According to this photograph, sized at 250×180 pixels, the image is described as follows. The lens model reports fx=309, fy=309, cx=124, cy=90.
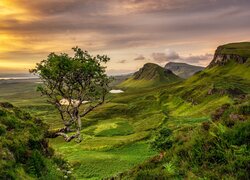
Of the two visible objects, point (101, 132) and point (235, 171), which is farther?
point (101, 132)

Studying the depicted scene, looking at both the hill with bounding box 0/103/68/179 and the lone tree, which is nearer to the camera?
the hill with bounding box 0/103/68/179

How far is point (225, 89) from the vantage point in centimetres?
15675

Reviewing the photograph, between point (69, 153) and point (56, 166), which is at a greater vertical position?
point (56, 166)

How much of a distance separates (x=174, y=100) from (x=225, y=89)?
44714 millimetres

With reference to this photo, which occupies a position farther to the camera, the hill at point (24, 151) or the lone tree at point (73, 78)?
the lone tree at point (73, 78)

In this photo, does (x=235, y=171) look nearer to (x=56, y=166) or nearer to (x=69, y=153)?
(x=56, y=166)

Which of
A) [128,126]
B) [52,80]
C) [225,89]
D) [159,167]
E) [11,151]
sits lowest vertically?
[128,126]

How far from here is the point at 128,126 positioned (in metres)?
154

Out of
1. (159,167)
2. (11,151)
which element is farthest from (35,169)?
(159,167)

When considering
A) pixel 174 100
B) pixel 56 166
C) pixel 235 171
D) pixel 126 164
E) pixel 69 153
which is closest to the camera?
pixel 235 171

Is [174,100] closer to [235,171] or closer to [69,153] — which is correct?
[69,153]

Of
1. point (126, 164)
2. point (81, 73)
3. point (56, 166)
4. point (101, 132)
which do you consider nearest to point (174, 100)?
point (101, 132)

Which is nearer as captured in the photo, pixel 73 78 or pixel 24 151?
pixel 24 151

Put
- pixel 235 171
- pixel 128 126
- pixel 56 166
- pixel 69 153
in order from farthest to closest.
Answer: pixel 128 126 < pixel 69 153 < pixel 56 166 < pixel 235 171
